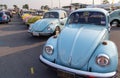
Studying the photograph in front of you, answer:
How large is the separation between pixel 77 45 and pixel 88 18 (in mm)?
1922

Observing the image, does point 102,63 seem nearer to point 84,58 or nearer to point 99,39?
point 84,58

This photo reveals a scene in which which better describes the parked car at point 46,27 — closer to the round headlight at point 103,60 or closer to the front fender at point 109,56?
the front fender at point 109,56

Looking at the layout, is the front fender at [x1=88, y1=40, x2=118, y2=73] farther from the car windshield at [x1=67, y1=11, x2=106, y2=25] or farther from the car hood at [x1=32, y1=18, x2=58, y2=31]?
the car hood at [x1=32, y1=18, x2=58, y2=31]

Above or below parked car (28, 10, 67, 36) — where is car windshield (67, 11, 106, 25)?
above

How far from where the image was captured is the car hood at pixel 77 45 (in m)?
4.68

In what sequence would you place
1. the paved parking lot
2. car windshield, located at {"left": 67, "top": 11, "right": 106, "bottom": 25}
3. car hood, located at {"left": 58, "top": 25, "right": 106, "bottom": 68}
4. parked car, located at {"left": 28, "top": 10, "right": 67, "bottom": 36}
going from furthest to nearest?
parked car, located at {"left": 28, "top": 10, "right": 67, "bottom": 36}, car windshield, located at {"left": 67, "top": 11, "right": 106, "bottom": 25}, the paved parking lot, car hood, located at {"left": 58, "top": 25, "right": 106, "bottom": 68}

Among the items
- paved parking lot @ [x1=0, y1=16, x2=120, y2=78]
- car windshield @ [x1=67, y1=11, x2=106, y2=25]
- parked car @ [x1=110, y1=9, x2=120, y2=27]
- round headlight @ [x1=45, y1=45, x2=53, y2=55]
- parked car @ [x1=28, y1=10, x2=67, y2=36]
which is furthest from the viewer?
parked car @ [x1=110, y1=9, x2=120, y2=27]

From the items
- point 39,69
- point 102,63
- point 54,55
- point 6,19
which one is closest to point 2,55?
point 39,69

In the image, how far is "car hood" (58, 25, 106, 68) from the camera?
15.4ft

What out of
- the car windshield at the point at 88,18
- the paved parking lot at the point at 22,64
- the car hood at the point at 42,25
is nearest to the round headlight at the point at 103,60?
the paved parking lot at the point at 22,64

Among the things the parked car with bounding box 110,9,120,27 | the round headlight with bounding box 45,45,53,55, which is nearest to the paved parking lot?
the round headlight with bounding box 45,45,53,55

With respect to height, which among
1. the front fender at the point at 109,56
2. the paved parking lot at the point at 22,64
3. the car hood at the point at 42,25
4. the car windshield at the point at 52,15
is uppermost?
the car windshield at the point at 52,15

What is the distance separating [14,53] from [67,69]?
3.99m

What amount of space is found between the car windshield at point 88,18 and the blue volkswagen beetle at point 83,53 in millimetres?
615
